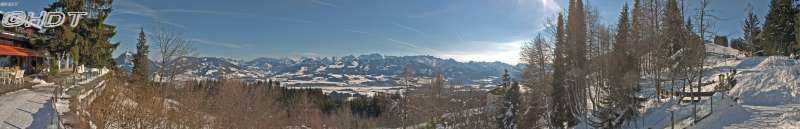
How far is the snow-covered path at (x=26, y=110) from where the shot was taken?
537 inches

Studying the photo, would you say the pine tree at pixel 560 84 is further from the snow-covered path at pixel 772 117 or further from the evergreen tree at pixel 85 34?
the evergreen tree at pixel 85 34

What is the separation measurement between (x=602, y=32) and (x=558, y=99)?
562cm

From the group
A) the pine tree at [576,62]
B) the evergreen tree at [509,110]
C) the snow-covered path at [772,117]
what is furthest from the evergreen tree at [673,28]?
the evergreen tree at [509,110]

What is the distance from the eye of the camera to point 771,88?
2075cm

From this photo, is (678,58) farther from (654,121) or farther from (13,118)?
(13,118)

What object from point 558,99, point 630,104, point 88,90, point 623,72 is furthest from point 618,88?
point 88,90

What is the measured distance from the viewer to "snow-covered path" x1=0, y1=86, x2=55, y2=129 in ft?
44.7

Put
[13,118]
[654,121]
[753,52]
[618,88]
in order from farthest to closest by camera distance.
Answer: [753,52] < [618,88] < [654,121] < [13,118]

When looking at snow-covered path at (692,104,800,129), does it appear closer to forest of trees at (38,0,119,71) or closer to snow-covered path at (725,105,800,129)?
snow-covered path at (725,105,800,129)

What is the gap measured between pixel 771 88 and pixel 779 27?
27.2m

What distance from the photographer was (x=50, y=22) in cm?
2750

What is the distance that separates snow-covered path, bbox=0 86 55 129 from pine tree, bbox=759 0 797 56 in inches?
1826

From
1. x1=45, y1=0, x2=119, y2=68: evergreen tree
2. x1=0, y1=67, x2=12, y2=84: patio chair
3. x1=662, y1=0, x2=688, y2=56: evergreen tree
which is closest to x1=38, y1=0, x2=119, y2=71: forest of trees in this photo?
x1=45, y1=0, x2=119, y2=68: evergreen tree

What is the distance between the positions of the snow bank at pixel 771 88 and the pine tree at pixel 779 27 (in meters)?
21.0
